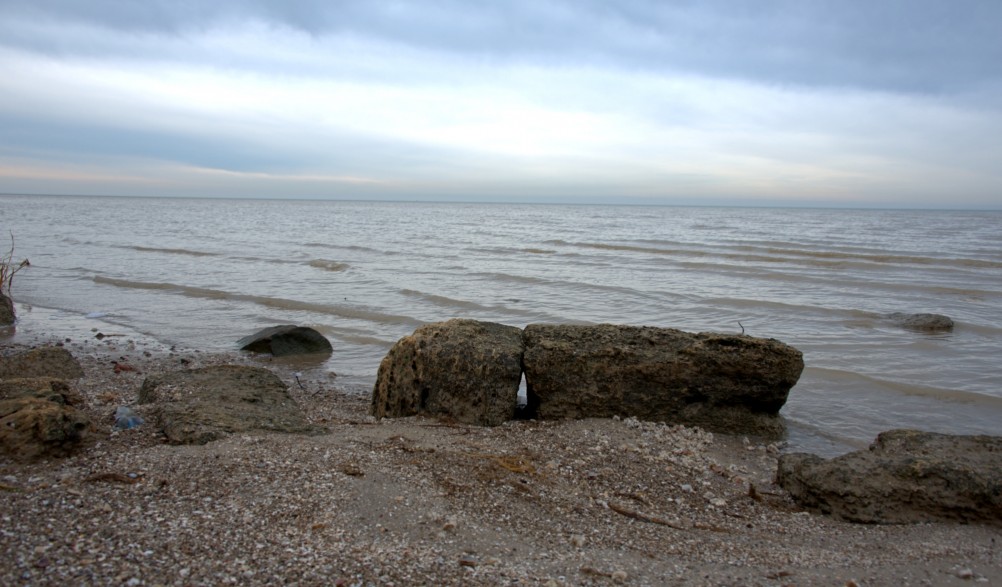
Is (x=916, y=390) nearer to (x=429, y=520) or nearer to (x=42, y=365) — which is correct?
(x=429, y=520)

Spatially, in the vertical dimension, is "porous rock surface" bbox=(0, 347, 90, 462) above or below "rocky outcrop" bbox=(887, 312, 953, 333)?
above

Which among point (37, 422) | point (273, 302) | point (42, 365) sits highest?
point (37, 422)

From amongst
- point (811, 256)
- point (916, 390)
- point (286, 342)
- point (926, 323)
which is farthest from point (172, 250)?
point (916, 390)

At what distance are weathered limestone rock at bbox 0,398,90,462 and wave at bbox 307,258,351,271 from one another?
1603 centimetres

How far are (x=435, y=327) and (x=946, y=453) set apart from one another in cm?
433

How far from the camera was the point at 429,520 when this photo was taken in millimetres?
3887

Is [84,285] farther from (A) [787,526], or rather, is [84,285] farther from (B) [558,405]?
(A) [787,526]

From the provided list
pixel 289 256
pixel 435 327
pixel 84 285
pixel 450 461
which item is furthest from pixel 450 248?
pixel 450 461

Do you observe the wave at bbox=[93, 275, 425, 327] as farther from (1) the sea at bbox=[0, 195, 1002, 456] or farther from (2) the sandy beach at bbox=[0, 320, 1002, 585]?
(2) the sandy beach at bbox=[0, 320, 1002, 585]

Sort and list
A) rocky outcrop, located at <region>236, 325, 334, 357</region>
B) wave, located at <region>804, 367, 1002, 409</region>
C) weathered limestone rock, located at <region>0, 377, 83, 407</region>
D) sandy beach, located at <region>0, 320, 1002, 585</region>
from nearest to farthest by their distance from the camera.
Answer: sandy beach, located at <region>0, 320, 1002, 585</region> < weathered limestone rock, located at <region>0, 377, 83, 407</region> < wave, located at <region>804, 367, 1002, 409</region> < rocky outcrop, located at <region>236, 325, 334, 357</region>

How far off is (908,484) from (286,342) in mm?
8119

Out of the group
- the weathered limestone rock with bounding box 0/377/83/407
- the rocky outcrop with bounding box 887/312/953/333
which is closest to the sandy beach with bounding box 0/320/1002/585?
the weathered limestone rock with bounding box 0/377/83/407

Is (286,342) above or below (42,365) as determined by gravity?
below

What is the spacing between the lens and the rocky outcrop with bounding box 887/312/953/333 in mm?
11859
